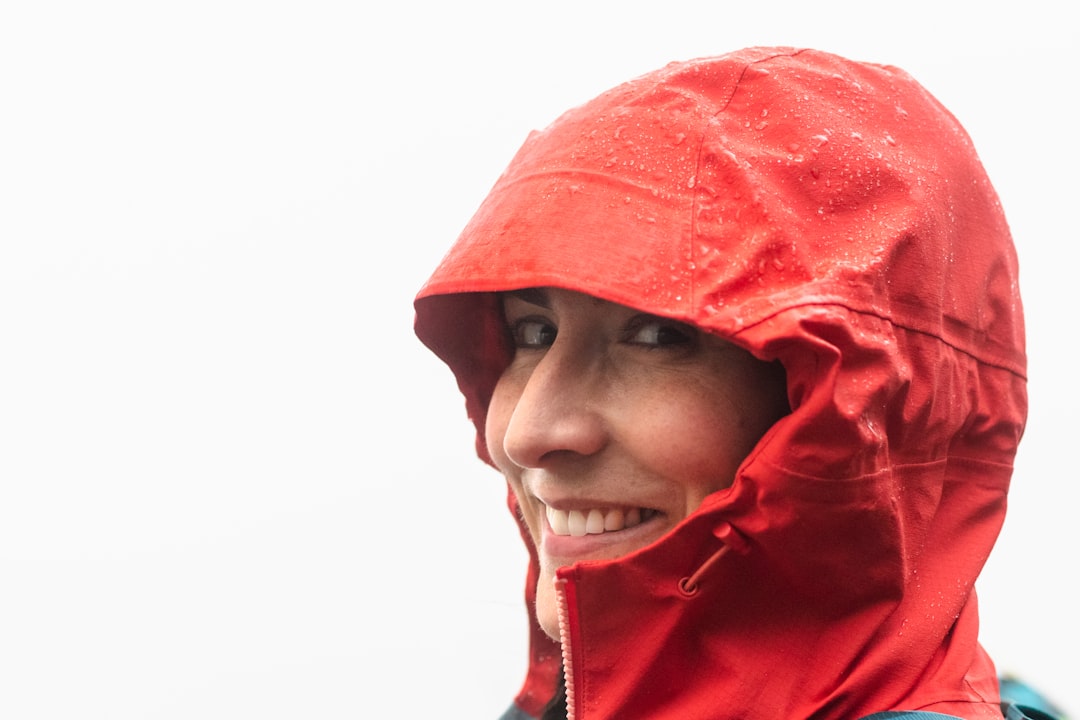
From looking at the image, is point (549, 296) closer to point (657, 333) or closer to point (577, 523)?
point (657, 333)

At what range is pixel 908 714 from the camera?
76 centimetres

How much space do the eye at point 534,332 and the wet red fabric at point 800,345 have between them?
131mm

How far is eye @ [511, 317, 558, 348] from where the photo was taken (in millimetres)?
997

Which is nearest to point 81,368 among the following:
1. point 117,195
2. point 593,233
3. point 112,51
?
point 117,195

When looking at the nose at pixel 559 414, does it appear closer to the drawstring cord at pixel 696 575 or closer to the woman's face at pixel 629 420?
the woman's face at pixel 629 420

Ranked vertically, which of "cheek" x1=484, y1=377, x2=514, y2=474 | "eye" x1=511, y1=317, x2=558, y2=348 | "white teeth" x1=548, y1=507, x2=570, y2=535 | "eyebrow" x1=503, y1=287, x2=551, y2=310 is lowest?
"white teeth" x1=548, y1=507, x2=570, y2=535

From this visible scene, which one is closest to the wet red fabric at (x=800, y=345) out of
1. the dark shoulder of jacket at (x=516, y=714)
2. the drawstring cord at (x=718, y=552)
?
the drawstring cord at (x=718, y=552)

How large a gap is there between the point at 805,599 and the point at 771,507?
0.12 m

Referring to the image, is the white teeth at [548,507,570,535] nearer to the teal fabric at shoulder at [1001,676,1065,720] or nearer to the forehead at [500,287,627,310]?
the forehead at [500,287,627,310]

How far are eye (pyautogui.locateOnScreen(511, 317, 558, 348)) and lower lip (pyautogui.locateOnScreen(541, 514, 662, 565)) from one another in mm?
195

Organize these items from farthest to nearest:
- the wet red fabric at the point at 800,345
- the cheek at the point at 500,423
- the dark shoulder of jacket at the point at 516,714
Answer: the dark shoulder of jacket at the point at 516,714
the cheek at the point at 500,423
the wet red fabric at the point at 800,345

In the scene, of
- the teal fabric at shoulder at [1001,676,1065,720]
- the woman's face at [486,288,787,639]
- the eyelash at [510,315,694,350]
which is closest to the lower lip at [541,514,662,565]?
the woman's face at [486,288,787,639]

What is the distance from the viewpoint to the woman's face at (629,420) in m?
0.83

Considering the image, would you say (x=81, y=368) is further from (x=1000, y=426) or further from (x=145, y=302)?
(x=1000, y=426)
